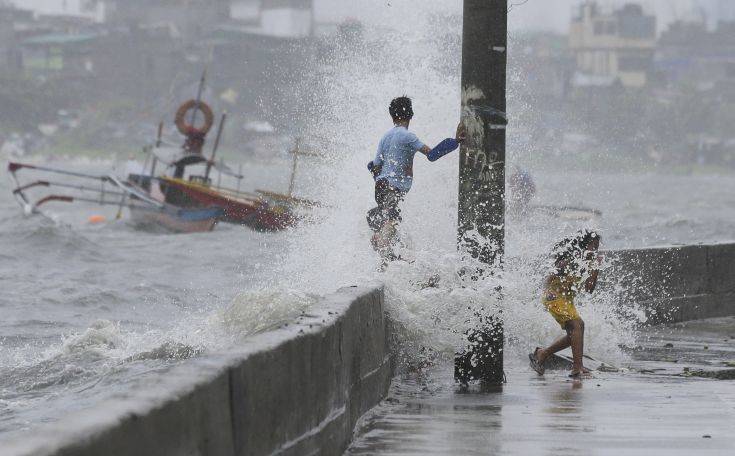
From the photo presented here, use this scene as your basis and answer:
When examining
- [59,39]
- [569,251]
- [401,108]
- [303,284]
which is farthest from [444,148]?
[59,39]

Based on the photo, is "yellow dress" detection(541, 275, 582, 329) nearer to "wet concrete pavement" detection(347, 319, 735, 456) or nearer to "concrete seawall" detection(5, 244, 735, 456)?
"wet concrete pavement" detection(347, 319, 735, 456)

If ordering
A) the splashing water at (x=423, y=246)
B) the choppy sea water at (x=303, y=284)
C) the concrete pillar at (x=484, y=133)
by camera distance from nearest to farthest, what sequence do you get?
the concrete pillar at (x=484, y=133), the splashing water at (x=423, y=246), the choppy sea water at (x=303, y=284)

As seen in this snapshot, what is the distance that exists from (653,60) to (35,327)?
17108 centimetres

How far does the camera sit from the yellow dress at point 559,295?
8953 mm

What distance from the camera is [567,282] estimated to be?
354 inches

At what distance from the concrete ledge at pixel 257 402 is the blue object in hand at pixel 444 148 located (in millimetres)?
1707

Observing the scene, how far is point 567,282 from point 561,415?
2.13 meters

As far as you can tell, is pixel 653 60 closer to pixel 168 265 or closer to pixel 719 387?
pixel 168 265

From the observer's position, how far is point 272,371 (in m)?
4.84

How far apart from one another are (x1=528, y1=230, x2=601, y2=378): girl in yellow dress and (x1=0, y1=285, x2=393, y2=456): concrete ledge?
6.97 feet

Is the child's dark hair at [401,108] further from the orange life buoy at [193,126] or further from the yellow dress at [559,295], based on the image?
the orange life buoy at [193,126]

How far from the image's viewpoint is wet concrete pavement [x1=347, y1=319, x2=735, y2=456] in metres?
6.01

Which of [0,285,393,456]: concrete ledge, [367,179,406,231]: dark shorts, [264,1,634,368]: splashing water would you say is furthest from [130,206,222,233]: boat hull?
[0,285,393,456]: concrete ledge

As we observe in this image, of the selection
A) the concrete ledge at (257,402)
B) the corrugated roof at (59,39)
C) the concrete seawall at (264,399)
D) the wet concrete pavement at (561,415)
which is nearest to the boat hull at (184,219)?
the wet concrete pavement at (561,415)
